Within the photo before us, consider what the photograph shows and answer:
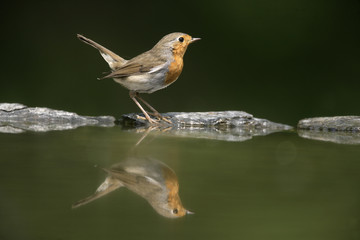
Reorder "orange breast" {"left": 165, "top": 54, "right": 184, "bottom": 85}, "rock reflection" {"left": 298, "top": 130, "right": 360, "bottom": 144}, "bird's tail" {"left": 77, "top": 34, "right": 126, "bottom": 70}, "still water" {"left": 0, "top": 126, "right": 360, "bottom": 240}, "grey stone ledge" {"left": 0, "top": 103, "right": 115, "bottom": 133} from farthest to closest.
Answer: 1. "bird's tail" {"left": 77, "top": 34, "right": 126, "bottom": 70}
2. "orange breast" {"left": 165, "top": 54, "right": 184, "bottom": 85}
3. "grey stone ledge" {"left": 0, "top": 103, "right": 115, "bottom": 133}
4. "rock reflection" {"left": 298, "top": 130, "right": 360, "bottom": 144}
5. "still water" {"left": 0, "top": 126, "right": 360, "bottom": 240}

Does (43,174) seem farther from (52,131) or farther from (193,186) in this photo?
(52,131)

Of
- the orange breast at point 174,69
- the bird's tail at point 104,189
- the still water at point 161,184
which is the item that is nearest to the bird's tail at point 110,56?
the orange breast at point 174,69

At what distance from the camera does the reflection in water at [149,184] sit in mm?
1400

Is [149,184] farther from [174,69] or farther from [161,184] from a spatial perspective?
[174,69]

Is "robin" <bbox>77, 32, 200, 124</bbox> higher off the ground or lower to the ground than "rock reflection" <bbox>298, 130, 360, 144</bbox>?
higher

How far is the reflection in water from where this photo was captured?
140 centimetres

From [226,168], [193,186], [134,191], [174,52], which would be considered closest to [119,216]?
[134,191]

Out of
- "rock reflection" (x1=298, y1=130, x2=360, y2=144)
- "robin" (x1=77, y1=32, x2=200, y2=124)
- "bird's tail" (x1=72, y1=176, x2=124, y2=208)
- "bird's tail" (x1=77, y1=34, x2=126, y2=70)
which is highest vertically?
"bird's tail" (x1=77, y1=34, x2=126, y2=70)

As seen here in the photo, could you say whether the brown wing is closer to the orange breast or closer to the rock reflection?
the orange breast

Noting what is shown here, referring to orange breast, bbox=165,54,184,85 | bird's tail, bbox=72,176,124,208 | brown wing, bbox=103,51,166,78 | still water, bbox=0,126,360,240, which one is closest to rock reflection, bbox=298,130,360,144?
still water, bbox=0,126,360,240

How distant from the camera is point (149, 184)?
1.63 m

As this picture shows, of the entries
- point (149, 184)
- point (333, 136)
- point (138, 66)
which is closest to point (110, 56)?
point (138, 66)

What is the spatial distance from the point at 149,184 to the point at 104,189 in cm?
17

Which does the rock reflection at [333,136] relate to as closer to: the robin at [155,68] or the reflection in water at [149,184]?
the robin at [155,68]
